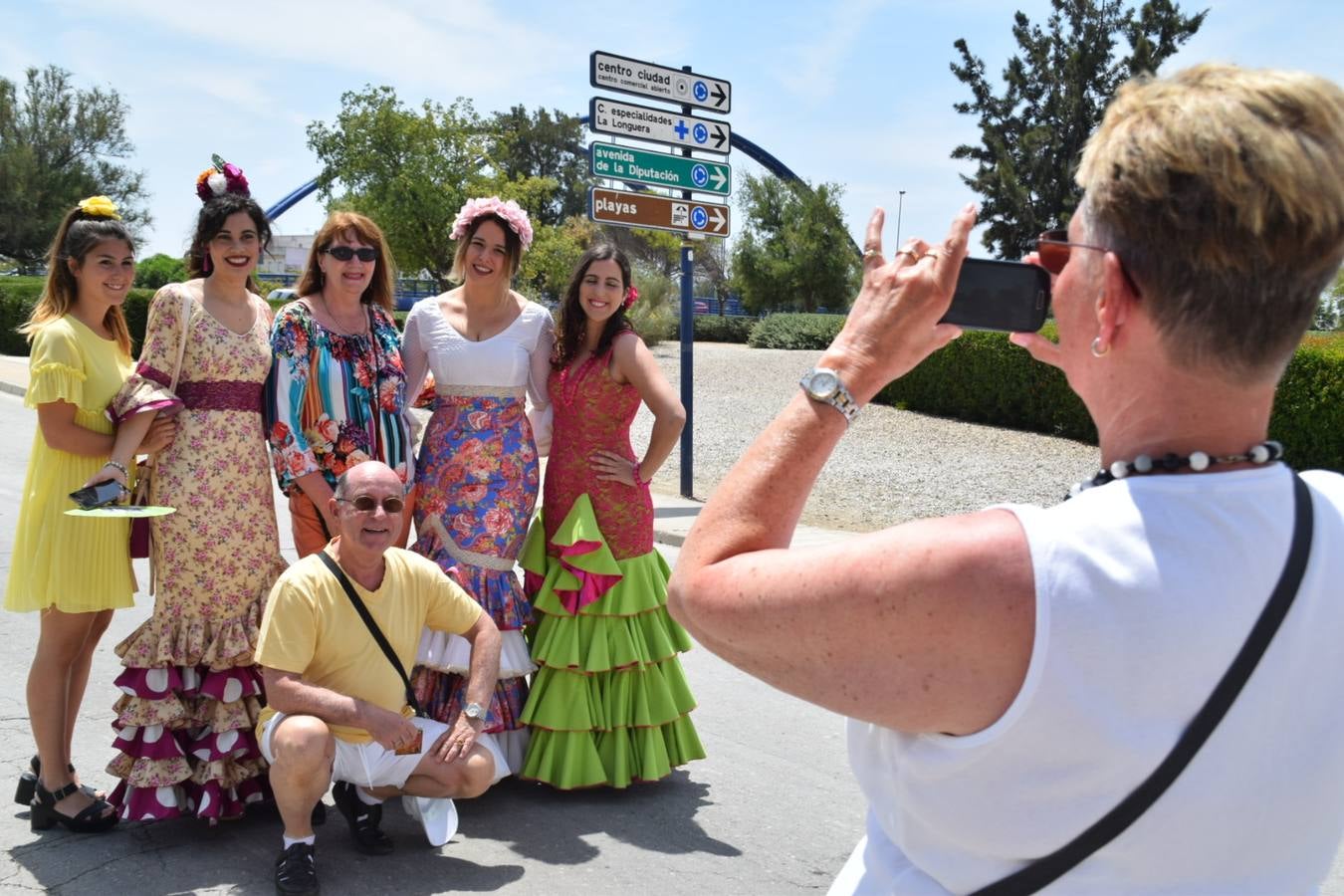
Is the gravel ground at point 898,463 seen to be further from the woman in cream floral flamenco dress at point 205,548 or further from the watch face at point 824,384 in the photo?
the watch face at point 824,384

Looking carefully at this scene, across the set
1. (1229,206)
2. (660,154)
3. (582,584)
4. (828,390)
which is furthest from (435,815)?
(660,154)

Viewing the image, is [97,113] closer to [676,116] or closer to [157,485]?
[676,116]

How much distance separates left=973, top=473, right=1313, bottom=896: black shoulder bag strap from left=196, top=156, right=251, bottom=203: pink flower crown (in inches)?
148

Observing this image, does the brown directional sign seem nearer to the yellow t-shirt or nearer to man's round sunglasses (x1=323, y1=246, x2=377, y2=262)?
man's round sunglasses (x1=323, y1=246, x2=377, y2=262)

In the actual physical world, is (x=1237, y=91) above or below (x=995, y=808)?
above

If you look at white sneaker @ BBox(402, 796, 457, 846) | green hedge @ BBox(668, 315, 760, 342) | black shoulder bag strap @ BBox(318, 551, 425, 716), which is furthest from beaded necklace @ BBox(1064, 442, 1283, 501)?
green hedge @ BBox(668, 315, 760, 342)

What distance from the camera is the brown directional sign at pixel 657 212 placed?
9.62 meters

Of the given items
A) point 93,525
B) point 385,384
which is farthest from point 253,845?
point 385,384

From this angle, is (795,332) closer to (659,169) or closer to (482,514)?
(659,169)

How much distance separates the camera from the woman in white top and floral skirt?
4508 mm

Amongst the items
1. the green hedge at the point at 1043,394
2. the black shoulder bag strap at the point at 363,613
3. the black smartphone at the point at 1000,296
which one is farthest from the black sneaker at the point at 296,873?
the green hedge at the point at 1043,394

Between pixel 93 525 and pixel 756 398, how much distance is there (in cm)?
1600

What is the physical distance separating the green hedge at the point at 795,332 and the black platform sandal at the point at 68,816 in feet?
79.9

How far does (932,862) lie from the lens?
4.47 ft
